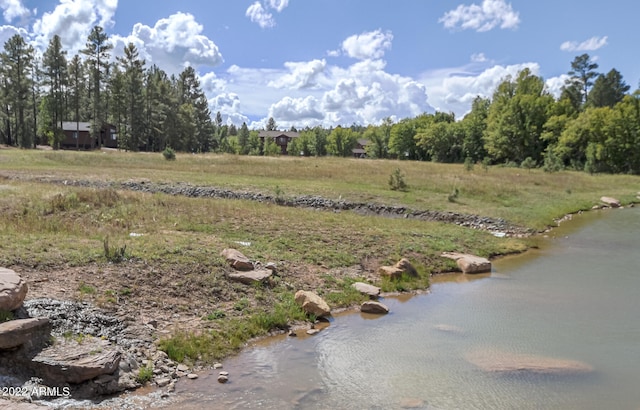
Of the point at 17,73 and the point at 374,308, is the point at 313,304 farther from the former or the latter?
the point at 17,73

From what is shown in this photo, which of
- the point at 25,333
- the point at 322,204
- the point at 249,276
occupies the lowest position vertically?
the point at 249,276

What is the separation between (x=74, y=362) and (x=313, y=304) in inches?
231

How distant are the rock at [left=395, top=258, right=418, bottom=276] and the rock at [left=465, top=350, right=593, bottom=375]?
225 inches

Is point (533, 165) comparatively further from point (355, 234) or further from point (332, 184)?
point (355, 234)

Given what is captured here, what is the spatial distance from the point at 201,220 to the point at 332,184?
18.4 m

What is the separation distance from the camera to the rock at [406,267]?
52.9 feet

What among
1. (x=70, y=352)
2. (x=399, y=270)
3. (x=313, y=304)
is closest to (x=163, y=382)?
(x=70, y=352)

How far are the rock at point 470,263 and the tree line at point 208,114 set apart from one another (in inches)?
1861

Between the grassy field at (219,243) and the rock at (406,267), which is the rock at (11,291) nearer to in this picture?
the grassy field at (219,243)

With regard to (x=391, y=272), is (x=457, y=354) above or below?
below

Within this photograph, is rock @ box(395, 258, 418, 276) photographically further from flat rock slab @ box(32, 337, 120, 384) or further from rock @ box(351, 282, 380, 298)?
flat rock slab @ box(32, 337, 120, 384)

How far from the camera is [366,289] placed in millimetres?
14289

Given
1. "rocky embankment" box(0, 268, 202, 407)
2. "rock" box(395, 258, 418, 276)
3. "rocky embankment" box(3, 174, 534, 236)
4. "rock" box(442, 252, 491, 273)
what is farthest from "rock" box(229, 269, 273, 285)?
"rocky embankment" box(3, 174, 534, 236)

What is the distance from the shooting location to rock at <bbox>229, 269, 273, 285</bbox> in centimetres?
1295
